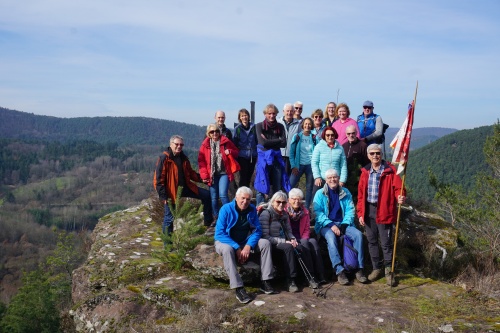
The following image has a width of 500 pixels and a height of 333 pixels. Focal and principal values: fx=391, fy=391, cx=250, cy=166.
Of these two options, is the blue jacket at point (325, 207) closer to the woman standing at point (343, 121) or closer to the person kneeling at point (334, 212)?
the person kneeling at point (334, 212)

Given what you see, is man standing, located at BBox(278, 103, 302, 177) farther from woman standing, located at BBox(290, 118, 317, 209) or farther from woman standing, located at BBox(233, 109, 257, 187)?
woman standing, located at BBox(233, 109, 257, 187)

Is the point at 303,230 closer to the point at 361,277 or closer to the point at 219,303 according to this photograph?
the point at 361,277

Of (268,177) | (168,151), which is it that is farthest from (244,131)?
(168,151)

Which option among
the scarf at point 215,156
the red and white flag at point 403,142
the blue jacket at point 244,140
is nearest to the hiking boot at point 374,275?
the red and white flag at point 403,142

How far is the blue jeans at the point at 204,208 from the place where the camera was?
7.27 metres

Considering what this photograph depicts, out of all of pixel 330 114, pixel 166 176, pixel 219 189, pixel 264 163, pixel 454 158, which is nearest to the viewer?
pixel 166 176

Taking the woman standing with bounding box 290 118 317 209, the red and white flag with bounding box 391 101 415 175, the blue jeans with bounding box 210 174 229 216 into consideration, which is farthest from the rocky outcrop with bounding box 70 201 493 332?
the woman standing with bounding box 290 118 317 209

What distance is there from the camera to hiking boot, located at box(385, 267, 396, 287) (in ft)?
19.8

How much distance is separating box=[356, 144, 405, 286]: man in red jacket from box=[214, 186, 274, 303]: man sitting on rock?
1741 mm

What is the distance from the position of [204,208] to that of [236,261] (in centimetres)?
228

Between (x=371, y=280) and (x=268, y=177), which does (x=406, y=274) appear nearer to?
(x=371, y=280)

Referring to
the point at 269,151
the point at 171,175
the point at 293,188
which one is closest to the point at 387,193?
the point at 293,188

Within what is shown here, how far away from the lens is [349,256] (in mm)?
6133

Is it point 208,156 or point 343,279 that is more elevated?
point 208,156
